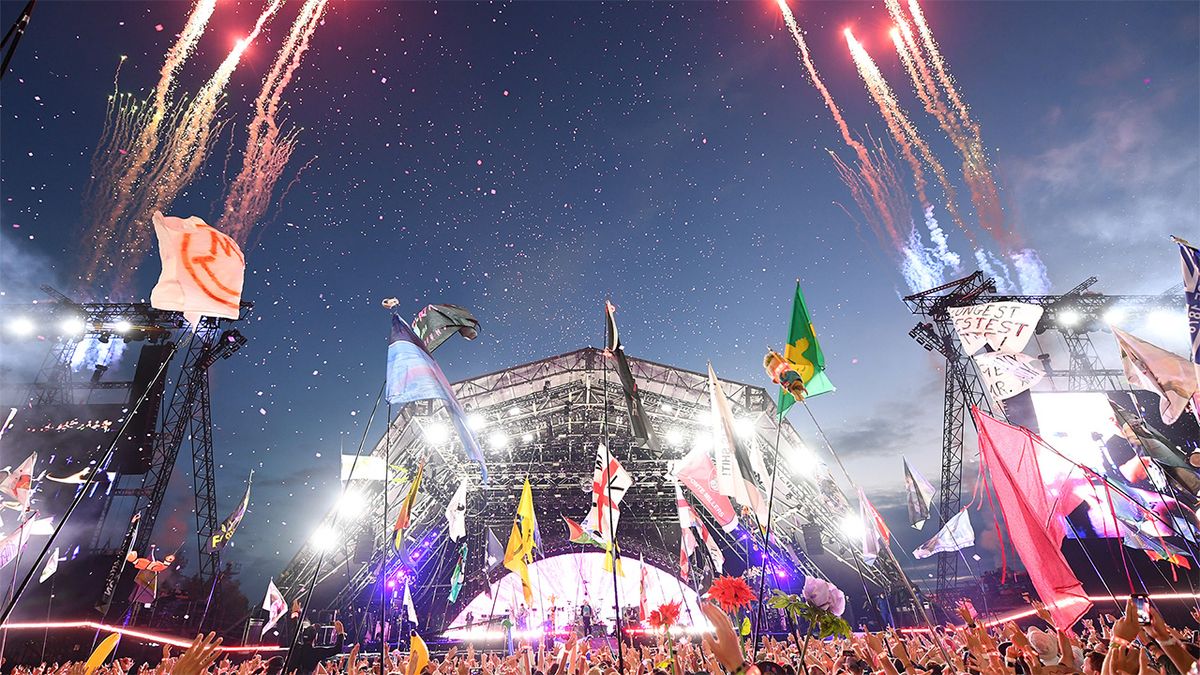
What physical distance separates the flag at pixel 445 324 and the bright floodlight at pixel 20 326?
18.5 meters

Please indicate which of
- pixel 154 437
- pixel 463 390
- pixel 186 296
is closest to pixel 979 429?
pixel 186 296

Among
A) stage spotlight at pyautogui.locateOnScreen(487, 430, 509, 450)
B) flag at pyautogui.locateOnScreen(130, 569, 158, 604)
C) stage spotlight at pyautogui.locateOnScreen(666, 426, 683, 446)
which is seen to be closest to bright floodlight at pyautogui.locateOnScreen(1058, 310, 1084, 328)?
stage spotlight at pyautogui.locateOnScreen(666, 426, 683, 446)

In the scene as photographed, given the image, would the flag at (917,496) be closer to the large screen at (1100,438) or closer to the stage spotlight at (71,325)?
the large screen at (1100,438)

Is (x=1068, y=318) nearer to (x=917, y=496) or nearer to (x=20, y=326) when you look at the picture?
(x=917, y=496)

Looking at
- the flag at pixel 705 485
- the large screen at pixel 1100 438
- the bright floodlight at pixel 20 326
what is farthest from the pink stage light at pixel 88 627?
the large screen at pixel 1100 438

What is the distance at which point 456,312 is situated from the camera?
30.0ft

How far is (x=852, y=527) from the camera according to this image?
21.1 metres

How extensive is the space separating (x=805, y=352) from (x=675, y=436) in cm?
1440

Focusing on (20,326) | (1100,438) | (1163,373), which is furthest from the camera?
(1100,438)

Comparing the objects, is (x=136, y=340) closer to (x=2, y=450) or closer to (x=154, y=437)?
(x=154, y=437)

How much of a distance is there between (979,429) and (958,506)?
17.1 m

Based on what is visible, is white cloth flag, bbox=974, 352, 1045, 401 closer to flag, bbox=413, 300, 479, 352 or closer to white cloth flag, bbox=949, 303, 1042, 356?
white cloth flag, bbox=949, 303, 1042, 356

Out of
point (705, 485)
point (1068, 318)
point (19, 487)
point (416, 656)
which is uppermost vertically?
point (1068, 318)

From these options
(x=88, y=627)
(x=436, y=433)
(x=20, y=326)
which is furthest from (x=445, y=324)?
(x=20, y=326)
